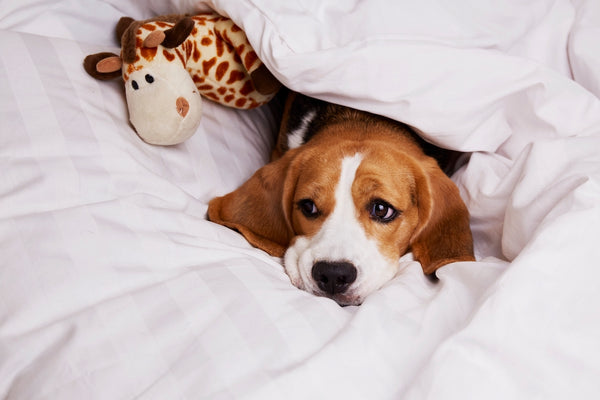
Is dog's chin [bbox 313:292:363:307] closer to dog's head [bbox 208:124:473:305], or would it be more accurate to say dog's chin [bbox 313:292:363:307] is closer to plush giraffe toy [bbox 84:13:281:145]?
dog's head [bbox 208:124:473:305]

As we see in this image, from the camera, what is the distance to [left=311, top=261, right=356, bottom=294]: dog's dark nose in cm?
177

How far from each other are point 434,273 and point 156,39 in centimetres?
121

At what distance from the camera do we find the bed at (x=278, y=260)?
126cm

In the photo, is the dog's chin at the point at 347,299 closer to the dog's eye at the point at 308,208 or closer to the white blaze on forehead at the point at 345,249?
the white blaze on forehead at the point at 345,249

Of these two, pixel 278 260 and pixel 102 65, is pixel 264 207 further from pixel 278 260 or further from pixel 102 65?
pixel 102 65

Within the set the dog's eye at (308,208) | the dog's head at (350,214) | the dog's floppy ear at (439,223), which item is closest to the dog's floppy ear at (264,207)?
the dog's head at (350,214)

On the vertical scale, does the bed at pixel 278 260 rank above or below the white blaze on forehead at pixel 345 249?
above

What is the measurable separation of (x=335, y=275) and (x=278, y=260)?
31 centimetres

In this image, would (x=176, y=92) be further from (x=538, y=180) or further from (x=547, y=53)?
(x=547, y=53)

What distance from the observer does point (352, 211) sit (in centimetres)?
195

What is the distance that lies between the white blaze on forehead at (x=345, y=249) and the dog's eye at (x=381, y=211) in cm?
5

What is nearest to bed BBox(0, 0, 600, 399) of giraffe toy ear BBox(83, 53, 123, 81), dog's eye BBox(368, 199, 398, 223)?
Result: giraffe toy ear BBox(83, 53, 123, 81)

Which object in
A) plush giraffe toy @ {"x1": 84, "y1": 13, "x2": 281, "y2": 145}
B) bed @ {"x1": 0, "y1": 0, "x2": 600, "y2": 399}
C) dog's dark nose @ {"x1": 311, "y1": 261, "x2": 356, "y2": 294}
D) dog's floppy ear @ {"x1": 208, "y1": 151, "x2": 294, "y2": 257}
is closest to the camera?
bed @ {"x1": 0, "y1": 0, "x2": 600, "y2": 399}

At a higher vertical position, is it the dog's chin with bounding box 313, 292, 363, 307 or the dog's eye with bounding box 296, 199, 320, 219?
the dog's eye with bounding box 296, 199, 320, 219
